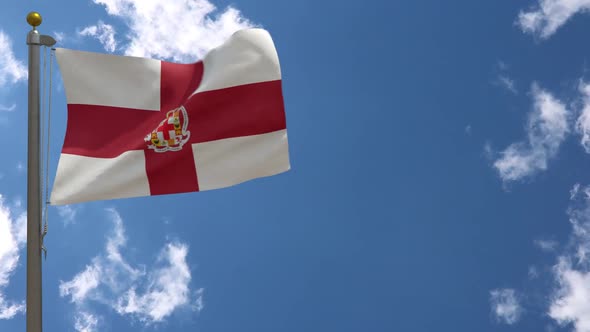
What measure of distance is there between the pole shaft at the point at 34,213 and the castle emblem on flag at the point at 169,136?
1.07 metres

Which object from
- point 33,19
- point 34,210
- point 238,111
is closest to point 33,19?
point 33,19

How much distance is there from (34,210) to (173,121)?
152cm

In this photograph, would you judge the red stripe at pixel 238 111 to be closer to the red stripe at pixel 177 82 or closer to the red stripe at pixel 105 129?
the red stripe at pixel 177 82

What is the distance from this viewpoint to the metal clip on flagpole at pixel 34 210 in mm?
5527

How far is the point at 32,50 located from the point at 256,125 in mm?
2054

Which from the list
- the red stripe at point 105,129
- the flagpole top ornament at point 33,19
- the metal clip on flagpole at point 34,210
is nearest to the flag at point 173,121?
the red stripe at point 105,129

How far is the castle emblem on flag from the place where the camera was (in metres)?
6.41

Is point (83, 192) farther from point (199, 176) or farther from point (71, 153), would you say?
point (199, 176)

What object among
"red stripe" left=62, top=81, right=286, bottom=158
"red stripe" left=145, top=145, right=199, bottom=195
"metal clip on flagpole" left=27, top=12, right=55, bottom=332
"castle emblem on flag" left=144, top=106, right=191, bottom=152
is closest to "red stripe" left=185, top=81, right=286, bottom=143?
"red stripe" left=62, top=81, right=286, bottom=158

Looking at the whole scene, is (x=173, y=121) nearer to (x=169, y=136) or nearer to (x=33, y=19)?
(x=169, y=136)

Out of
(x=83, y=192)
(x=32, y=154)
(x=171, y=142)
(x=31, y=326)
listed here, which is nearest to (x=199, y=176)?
(x=171, y=142)

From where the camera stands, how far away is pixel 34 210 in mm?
5637

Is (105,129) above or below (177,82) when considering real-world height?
below

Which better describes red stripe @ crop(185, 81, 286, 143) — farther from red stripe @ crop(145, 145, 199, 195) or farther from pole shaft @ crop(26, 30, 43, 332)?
pole shaft @ crop(26, 30, 43, 332)
